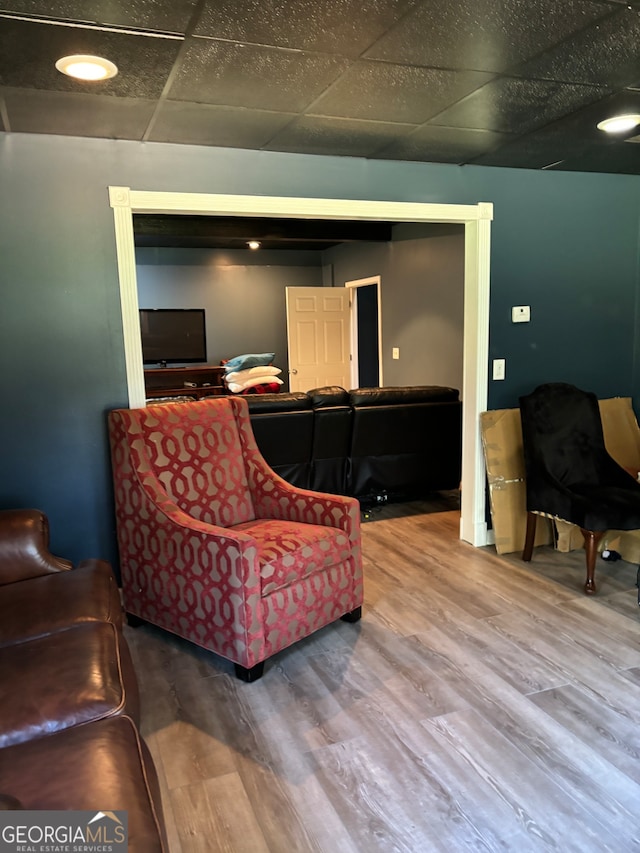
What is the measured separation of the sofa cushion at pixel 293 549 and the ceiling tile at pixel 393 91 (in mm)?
1800

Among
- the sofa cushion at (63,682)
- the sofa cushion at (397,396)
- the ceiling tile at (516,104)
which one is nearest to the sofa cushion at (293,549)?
the sofa cushion at (63,682)

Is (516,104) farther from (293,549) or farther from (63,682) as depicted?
(63,682)

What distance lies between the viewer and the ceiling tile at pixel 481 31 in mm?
1751

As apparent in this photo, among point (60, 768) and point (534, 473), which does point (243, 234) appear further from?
point (60, 768)

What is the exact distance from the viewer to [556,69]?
2188mm

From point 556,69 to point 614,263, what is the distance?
2074 millimetres

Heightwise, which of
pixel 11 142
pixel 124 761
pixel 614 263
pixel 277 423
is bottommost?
pixel 124 761

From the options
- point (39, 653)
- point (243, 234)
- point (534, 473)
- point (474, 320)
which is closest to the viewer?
point (39, 653)

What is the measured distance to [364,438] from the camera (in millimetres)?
4340

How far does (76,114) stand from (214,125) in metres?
0.56

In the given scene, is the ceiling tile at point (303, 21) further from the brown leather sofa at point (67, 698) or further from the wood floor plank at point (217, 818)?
the wood floor plank at point (217, 818)

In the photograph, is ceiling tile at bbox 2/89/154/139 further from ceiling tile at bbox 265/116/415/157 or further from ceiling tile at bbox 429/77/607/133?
ceiling tile at bbox 429/77/607/133

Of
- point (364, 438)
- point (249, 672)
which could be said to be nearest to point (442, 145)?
point (364, 438)

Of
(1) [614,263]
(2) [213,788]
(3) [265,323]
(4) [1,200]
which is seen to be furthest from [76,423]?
(3) [265,323]
